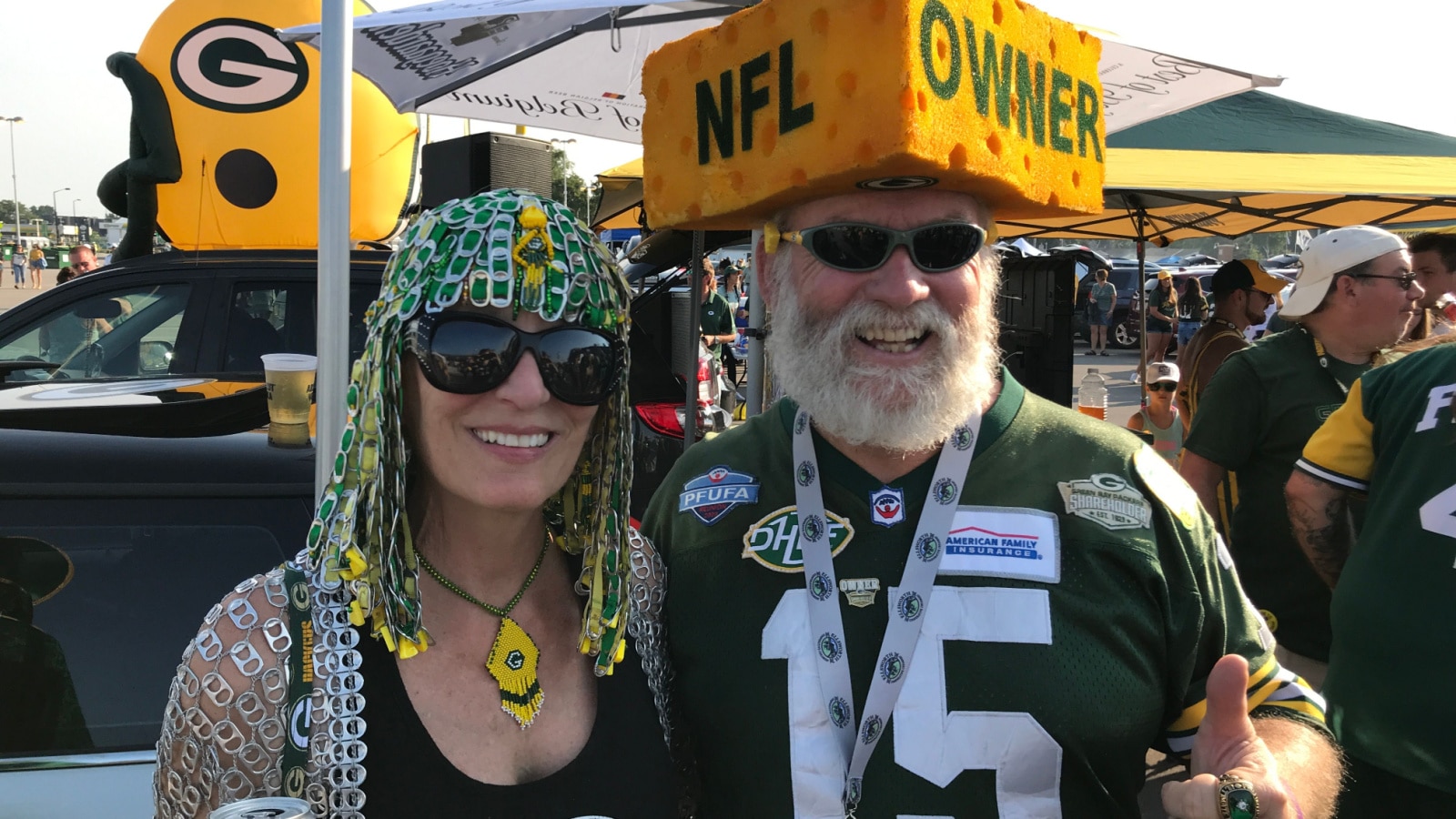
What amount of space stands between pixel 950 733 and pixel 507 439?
810 millimetres

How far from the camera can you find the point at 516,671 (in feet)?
5.09

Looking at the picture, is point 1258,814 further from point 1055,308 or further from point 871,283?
point 1055,308

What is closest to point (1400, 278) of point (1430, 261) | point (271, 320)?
point (1430, 261)

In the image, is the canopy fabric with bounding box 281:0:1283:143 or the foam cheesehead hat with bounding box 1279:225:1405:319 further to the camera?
the canopy fabric with bounding box 281:0:1283:143

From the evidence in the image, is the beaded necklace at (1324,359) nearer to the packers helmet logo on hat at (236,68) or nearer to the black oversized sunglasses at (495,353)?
the black oversized sunglasses at (495,353)

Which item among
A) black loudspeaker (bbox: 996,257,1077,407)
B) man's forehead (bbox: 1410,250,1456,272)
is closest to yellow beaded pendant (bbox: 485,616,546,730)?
man's forehead (bbox: 1410,250,1456,272)

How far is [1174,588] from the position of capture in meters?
1.72

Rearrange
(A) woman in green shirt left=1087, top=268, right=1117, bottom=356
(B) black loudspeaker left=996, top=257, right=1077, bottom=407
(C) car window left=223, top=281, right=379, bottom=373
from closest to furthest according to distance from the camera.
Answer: (C) car window left=223, top=281, right=379, bottom=373 < (B) black loudspeaker left=996, top=257, right=1077, bottom=407 < (A) woman in green shirt left=1087, top=268, right=1117, bottom=356

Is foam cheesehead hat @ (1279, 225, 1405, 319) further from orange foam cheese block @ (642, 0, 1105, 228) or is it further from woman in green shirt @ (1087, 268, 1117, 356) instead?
woman in green shirt @ (1087, 268, 1117, 356)

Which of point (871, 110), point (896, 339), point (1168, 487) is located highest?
point (871, 110)

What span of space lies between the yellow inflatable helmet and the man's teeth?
4.83 meters

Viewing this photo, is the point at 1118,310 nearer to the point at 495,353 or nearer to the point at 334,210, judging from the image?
the point at 334,210

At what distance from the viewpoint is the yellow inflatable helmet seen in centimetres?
580

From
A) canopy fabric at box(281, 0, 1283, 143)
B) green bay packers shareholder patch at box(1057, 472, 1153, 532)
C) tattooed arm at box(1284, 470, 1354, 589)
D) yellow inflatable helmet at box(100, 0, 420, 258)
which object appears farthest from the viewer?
yellow inflatable helmet at box(100, 0, 420, 258)
